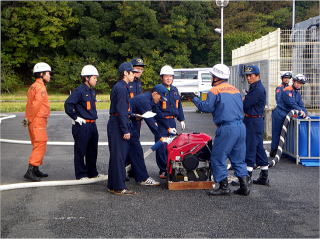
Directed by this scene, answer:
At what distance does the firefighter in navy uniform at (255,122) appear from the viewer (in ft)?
28.8

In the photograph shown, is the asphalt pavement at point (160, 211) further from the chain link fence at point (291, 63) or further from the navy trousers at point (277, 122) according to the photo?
the chain link fence at point (291, 63)

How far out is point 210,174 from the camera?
8461mm

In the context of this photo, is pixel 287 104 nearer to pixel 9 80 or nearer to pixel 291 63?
pixel 291 63

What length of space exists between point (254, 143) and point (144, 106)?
6.83 ft

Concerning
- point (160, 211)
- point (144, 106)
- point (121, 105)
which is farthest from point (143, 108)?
point (160, 211)

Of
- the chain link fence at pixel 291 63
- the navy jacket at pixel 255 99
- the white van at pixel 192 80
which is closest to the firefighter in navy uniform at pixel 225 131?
the navy jacket at pixel 255 99

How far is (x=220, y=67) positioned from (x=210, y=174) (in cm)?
185

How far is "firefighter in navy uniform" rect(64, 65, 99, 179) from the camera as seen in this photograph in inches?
346

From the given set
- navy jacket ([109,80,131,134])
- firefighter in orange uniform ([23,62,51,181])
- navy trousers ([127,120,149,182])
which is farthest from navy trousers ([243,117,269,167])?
firefighter in orange uniform ([23,62,51,181])

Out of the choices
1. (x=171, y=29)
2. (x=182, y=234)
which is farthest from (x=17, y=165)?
(x=171, y=29)

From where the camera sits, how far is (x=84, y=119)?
8914 millimetres

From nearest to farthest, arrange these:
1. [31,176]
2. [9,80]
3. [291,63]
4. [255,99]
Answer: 1. [255,99]
2. [31,176]
3. [291,63]
4. [9,80]

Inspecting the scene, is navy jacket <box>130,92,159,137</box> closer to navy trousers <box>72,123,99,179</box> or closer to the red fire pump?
the red fire pump

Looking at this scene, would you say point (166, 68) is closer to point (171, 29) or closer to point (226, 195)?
point (226, 195)
